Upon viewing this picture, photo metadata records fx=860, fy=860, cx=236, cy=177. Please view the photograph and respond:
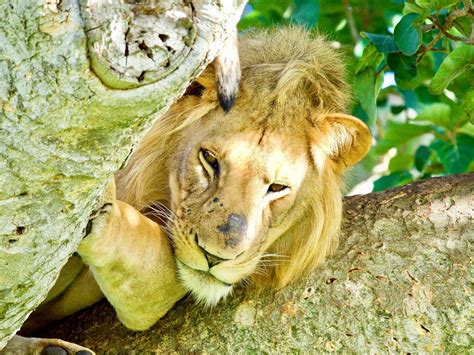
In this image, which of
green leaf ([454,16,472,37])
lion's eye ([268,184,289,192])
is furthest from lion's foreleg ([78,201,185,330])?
green leaf ([454,16,472,37])

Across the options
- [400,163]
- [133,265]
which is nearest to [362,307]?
[133,265]

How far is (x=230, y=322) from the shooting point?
11.2 ft

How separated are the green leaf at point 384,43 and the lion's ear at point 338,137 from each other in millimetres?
496

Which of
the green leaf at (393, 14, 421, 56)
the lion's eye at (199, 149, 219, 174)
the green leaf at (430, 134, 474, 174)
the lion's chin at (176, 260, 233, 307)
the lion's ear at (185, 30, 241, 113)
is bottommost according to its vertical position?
the green leaf at (430, 134, 474, 174)

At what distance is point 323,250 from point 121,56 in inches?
74.6

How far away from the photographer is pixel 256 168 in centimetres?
341

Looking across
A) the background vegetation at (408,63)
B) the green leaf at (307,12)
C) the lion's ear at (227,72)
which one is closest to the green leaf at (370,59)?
the background vegetation at (408,63)

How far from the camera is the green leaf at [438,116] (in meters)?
5.02

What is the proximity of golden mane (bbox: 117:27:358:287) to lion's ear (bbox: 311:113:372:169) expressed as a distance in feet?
0.13

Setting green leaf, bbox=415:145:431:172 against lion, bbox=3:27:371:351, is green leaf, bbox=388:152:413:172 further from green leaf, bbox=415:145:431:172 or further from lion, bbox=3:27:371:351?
lion, bbox=3:27:371:351

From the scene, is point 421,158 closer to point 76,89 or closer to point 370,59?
point 370,59

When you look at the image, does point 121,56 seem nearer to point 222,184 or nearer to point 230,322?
point 222,184

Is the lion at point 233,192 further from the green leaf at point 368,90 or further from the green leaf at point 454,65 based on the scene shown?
the green leaf at point 454,65

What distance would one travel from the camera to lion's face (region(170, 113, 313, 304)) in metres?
3.26
